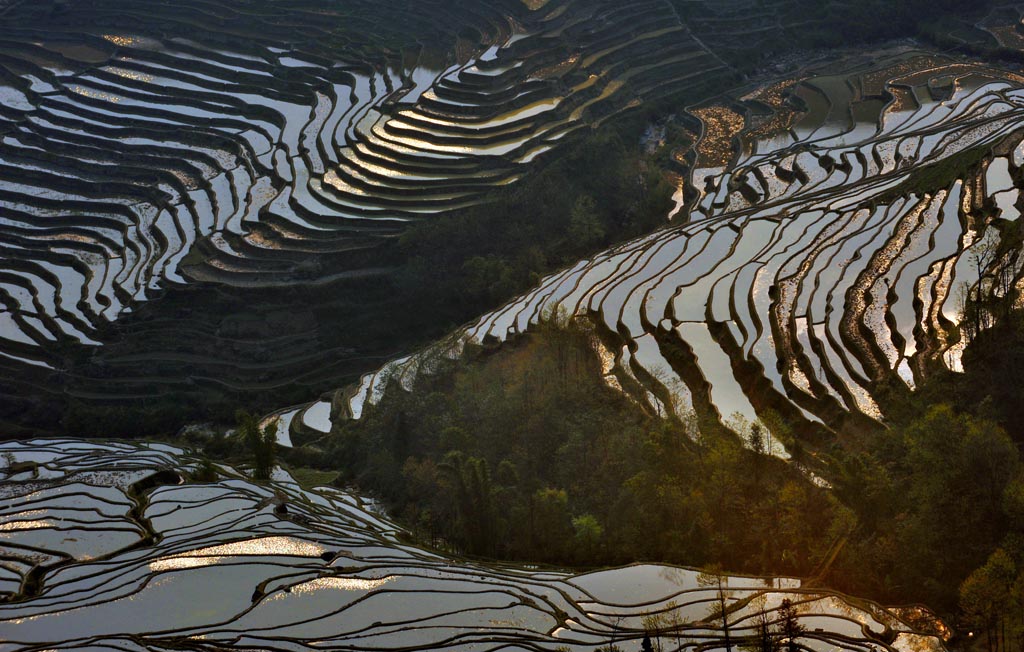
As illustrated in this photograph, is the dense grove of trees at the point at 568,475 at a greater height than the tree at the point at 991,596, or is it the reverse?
the dense grove of trees at the point at 568,475

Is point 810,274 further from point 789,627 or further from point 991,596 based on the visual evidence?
point 789,627

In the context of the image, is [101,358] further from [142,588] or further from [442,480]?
[142,588]

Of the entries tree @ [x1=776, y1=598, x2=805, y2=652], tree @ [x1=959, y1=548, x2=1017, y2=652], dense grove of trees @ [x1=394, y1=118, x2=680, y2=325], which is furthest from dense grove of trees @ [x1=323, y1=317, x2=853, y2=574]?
dense grove of trees @ [x1=394, y1=118, x2=680, y2=325]

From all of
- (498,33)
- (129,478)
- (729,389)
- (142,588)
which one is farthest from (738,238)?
(498,33)

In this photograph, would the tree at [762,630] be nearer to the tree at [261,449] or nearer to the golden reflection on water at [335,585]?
the golden reflection on water at [335,585]

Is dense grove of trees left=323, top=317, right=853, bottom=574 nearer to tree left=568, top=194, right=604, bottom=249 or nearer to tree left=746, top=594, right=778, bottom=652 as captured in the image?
tree left=746, top=594, right=778, bottom=652

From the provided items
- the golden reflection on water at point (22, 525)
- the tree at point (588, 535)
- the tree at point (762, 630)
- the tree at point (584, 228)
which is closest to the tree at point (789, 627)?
the tree at point (762, 630)
